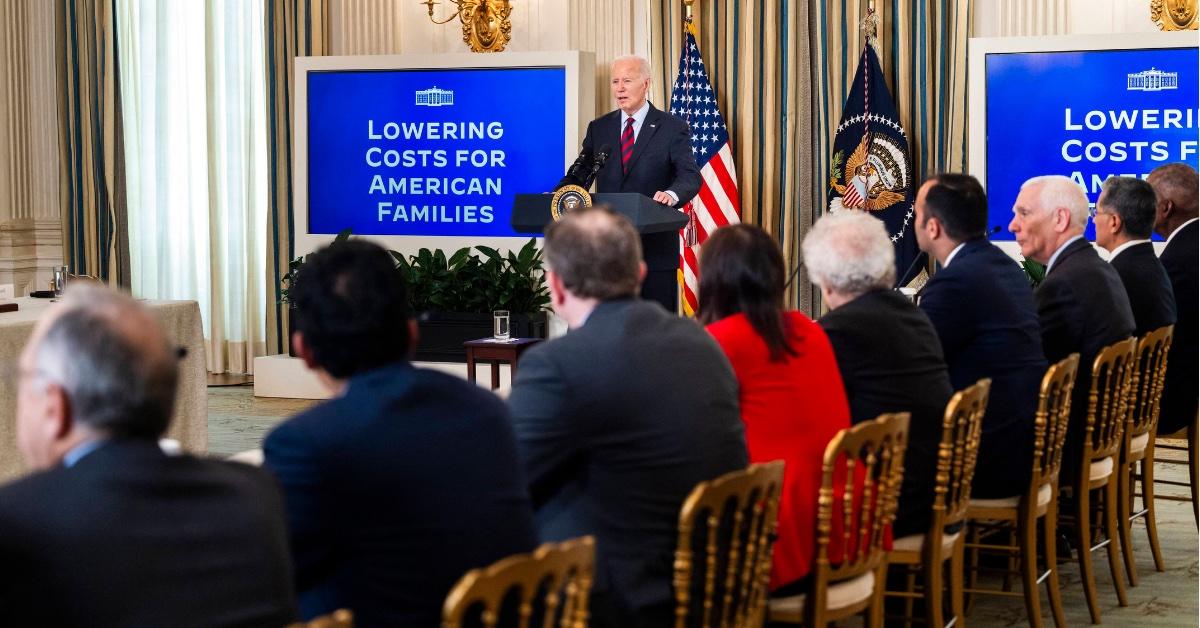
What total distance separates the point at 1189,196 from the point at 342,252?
15.3 ft

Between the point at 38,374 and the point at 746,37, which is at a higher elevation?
the point at 746,37

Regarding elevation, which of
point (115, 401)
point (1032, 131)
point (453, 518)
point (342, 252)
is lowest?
point (453, 518)

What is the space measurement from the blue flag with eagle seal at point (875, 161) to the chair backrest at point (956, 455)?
4.75 meters

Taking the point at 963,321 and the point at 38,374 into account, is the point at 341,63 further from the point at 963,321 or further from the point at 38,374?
the point at 38,374

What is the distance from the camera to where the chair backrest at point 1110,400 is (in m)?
4.27

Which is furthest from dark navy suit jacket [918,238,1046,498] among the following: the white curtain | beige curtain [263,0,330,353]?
the white curtain

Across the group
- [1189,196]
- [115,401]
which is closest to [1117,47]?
[1189,196]

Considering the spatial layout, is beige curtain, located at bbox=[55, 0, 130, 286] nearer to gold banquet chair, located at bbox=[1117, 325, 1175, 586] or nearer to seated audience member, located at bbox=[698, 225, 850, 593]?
gold banquet chair, located at bbox=[1117, 325, 1175, 586]

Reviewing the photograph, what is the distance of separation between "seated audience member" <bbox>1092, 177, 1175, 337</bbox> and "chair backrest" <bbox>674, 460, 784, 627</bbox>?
3027 mm

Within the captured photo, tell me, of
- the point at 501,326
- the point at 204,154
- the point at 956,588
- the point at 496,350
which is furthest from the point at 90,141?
the point at 956,588

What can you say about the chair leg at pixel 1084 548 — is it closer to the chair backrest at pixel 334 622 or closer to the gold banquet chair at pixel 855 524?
the gold banquet chair at pixel 855 524

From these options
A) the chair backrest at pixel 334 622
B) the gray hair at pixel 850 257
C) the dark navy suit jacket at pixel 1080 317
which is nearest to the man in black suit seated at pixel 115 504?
the chair backrest at pixel 334 622

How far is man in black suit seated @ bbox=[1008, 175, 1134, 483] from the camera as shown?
15.4ft

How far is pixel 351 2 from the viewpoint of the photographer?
982cm
